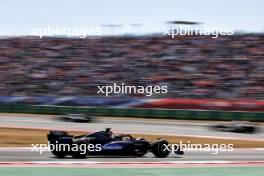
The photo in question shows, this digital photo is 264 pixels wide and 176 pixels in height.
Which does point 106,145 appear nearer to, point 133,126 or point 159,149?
point 159,149

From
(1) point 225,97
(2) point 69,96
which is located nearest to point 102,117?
(2) point 69,96

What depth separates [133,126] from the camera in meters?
30.1

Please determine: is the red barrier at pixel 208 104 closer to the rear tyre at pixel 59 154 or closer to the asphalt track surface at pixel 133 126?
the asphalt track surface at pixel 133 126

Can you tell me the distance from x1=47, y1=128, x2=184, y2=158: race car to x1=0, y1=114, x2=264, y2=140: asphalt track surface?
1014 centimetres

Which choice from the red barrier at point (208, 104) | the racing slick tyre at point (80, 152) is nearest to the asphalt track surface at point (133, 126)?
the red barrier at point (208, 104)

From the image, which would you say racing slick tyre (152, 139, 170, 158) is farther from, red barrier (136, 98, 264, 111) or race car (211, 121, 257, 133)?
red barrier (136, 98, 264, 111)

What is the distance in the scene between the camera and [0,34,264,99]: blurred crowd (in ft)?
127

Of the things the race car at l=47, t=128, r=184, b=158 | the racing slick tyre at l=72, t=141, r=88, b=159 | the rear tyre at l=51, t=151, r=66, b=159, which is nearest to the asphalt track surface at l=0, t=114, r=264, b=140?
the race car at l=47, t=128, r=184, b=158

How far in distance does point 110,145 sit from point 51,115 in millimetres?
21878

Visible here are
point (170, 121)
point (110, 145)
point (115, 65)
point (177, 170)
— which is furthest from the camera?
point (115, 65)

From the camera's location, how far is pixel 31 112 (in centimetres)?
3841

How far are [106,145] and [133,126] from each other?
47.7ft

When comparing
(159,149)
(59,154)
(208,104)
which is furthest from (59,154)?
(208,104)

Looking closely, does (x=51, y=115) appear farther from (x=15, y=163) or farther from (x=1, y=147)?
(x=15, y=163)
